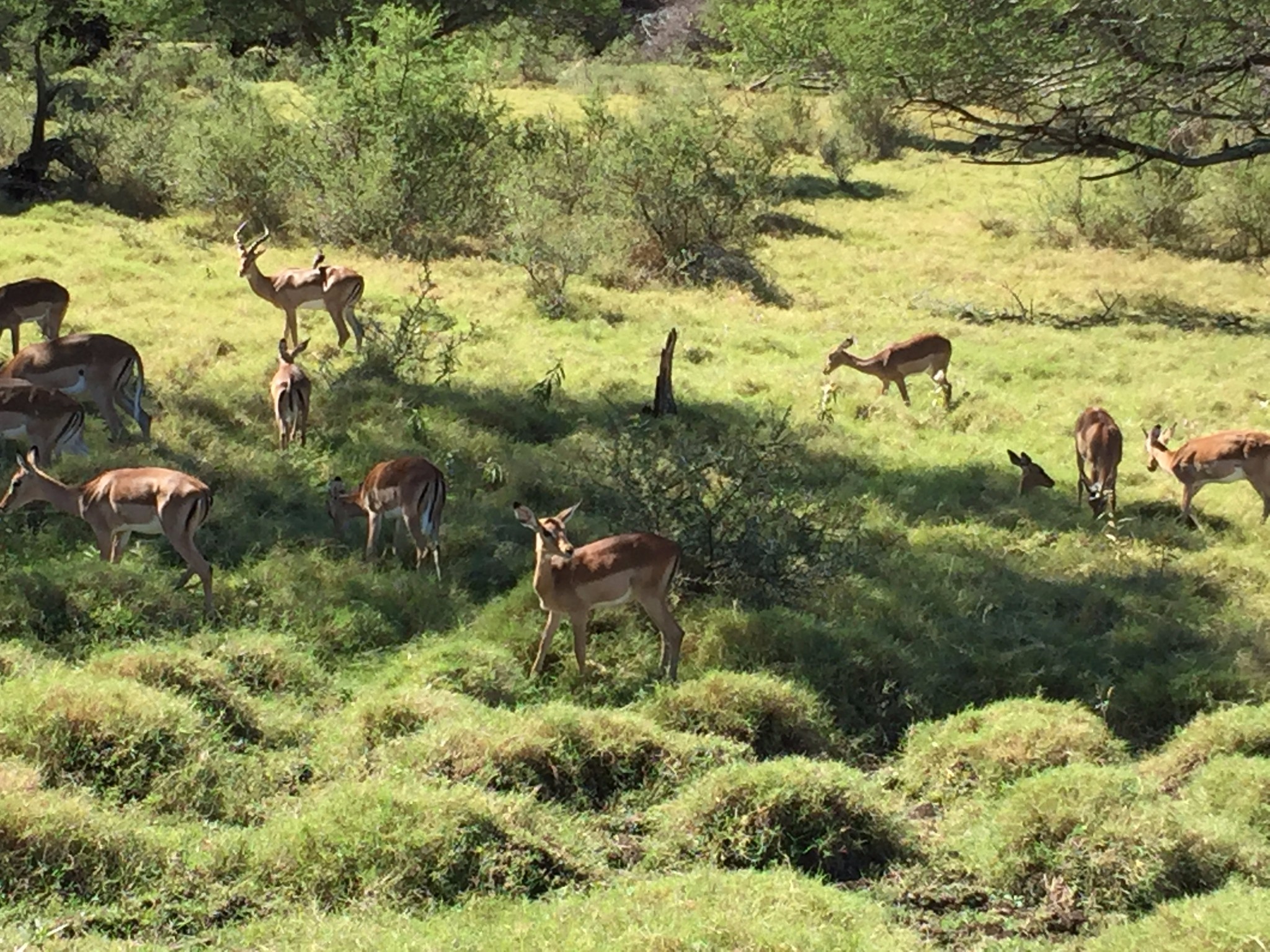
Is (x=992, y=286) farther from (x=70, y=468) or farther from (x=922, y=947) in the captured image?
(x=922, y=947)

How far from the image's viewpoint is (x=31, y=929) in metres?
4.11

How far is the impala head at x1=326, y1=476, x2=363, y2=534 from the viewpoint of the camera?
8.07 meters

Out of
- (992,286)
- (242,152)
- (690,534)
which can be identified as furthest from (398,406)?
(992,286)

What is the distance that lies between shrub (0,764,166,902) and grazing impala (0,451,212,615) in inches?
96.8

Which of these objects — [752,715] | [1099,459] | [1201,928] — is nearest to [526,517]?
[752,715]

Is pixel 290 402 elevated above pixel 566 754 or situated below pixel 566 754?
above

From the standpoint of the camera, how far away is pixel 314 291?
12.2m

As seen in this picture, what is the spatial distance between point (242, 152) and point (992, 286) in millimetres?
9125

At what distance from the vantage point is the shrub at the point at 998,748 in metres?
5.91

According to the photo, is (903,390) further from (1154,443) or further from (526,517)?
(526,517)

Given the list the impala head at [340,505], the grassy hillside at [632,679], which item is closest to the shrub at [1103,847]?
the grassy hillside at [632,679]

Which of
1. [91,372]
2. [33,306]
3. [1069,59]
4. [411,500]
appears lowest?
[411,500]

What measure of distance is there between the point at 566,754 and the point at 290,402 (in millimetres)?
4314

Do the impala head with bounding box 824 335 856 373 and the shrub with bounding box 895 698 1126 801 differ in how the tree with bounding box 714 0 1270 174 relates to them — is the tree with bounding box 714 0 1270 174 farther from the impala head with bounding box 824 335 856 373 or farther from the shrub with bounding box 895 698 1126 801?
the shrub with bounding box 895 698 1126 801
